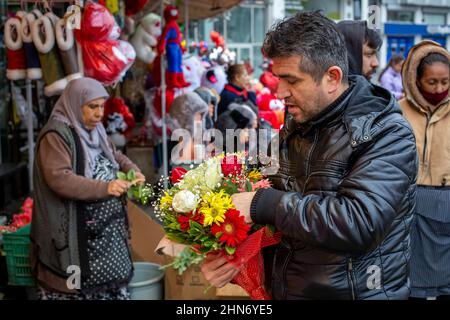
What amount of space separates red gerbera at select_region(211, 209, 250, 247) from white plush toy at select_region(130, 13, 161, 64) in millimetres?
5020

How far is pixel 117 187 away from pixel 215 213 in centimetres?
184

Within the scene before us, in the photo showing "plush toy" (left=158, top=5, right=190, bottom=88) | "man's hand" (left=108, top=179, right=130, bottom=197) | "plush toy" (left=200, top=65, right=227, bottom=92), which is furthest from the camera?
"plush toy" (left=200, top=65, right=227, bottom=92)

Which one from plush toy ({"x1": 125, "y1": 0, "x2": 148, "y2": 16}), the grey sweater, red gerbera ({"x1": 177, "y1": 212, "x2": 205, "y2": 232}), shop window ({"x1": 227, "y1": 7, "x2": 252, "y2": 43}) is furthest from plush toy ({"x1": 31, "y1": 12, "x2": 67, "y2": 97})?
shop window ({"x1": 227, "y1": 7, "x2": 252, "y2": 43})

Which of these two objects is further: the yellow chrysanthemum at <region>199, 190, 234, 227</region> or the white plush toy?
the white plush toy

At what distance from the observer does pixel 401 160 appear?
1.65 m

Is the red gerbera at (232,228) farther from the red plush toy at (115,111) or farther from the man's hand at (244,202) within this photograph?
the red plush toy at (115,111)

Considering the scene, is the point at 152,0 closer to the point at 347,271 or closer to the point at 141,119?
the point at 141,119

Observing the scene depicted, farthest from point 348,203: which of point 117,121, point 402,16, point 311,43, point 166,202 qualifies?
point 402,16

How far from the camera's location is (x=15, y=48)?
3.99 metres

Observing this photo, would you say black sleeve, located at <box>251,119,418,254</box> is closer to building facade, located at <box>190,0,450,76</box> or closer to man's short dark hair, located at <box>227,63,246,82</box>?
man's short dark hair, located at <box>227,63,246,82</box>

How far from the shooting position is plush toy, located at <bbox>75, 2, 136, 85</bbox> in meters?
3.88

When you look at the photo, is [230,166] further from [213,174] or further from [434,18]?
[434,18]

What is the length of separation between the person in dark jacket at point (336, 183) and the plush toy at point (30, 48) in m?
2.66
